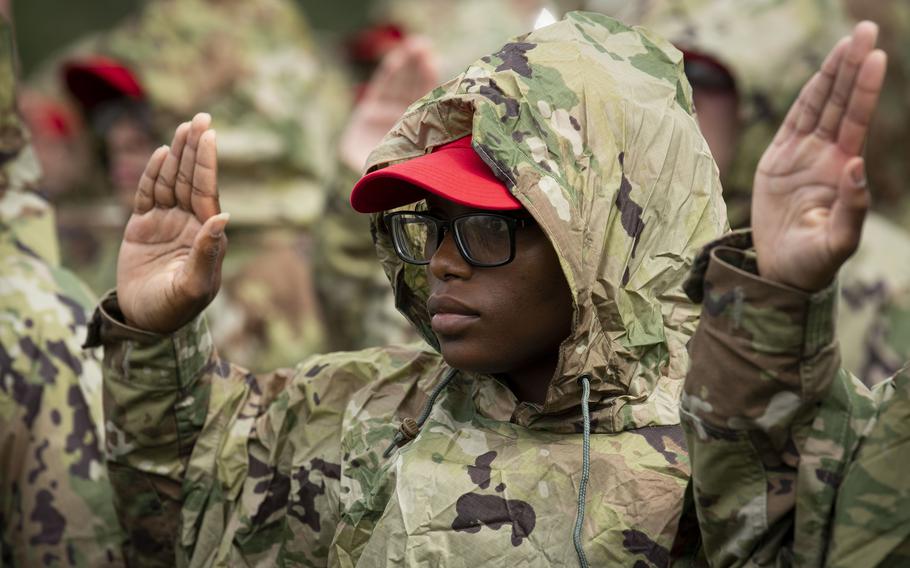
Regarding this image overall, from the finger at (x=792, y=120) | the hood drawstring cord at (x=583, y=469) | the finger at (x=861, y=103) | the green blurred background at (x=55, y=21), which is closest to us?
the finger at (x=861, y=103)

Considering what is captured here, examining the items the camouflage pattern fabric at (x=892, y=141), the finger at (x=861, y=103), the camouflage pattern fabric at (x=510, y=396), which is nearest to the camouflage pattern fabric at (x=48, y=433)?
the camouflage pattern fabric at (x=510, y=396)

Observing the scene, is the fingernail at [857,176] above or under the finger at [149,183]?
above

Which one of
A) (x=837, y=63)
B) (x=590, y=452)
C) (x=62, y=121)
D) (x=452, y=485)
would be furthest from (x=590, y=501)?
(x=62, y=121)

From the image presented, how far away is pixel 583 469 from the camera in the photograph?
2895 mm

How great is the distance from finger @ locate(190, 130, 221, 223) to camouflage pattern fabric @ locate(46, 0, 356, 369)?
11.4 ft

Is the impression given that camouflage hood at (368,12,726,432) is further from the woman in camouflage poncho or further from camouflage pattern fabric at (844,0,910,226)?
camouflage pattern fabric at (844,0,910,226)

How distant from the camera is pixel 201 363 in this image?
11.5 ft

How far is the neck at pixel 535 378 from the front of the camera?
10.2ft

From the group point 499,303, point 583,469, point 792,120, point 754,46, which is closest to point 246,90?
point 754,46

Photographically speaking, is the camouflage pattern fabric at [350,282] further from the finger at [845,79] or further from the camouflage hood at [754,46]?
the finger at [845,79]

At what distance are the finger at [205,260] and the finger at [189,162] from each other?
0.40ft

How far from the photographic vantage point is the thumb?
7.61ft

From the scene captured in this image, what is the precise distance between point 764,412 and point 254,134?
6.18m

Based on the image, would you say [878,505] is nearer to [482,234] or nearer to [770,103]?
[482,234]
